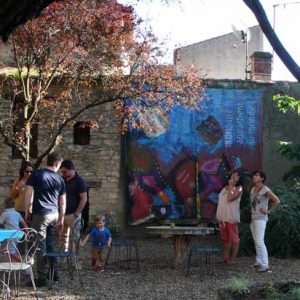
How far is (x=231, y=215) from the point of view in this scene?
8.93 metres

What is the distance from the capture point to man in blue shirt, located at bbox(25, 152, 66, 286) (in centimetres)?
702

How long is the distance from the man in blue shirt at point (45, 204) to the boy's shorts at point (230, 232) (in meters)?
2.95

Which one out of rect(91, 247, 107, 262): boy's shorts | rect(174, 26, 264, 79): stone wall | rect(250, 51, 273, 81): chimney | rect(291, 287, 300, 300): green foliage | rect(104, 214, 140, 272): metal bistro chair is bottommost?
rect(104, 214, 140, 272): metal bistro chair

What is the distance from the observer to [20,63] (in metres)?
10.6

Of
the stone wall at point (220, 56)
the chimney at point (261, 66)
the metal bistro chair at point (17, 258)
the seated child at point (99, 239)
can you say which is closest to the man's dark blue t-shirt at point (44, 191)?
the metal bistro chair at point (17, 258)

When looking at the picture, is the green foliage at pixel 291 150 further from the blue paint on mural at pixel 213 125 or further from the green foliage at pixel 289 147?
the blue paint on mural at pixel 213 125

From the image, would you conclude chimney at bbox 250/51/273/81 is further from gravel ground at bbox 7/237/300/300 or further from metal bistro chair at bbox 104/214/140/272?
gravel ground at bbox 7/237/300/300

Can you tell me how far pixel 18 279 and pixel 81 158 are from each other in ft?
19.4

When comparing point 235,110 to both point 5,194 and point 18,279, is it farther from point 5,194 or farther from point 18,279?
point 18,279

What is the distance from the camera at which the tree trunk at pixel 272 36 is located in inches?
141

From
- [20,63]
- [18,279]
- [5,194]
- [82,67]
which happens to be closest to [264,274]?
[18,279]

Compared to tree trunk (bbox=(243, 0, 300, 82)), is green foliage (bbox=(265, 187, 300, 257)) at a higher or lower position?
lower

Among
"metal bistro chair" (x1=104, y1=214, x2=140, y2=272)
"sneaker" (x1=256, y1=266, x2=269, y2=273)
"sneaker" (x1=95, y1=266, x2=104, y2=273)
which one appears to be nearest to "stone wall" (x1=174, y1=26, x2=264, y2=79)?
"metal bistro chair" (x1=104, y1=214, x2=140, y2=272)

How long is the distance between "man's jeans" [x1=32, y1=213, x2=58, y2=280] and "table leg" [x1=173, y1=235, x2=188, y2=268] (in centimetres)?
221
